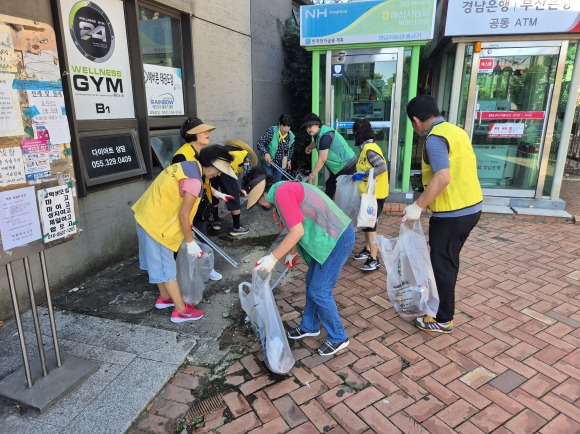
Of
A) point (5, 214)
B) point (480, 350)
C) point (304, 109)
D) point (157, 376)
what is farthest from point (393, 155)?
point (5, 214)

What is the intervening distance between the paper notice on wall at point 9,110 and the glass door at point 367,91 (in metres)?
5.29

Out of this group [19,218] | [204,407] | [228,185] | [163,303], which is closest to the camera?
[19,218]

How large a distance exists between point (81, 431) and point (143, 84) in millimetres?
3503

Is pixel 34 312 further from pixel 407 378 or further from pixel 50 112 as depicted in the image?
pixel 407 378

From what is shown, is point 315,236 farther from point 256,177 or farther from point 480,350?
point 480,350

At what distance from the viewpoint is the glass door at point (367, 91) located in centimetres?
644

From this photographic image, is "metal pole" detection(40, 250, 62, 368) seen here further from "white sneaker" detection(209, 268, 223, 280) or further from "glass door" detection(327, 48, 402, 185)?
"glass door" detection(327, 48, 402, 185)

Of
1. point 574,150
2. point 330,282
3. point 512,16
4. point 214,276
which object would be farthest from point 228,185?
point 574,150

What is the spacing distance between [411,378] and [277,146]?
416 centimetres

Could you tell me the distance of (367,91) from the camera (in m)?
6.74

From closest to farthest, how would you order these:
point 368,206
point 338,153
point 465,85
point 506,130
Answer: point 368,206 < point 338,153 < point 465,85 < point 506,130

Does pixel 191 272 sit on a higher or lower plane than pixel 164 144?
lower

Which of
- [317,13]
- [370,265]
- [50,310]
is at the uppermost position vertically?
[317,13]

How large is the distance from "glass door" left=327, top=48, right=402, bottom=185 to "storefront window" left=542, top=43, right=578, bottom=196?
2.42 metres
